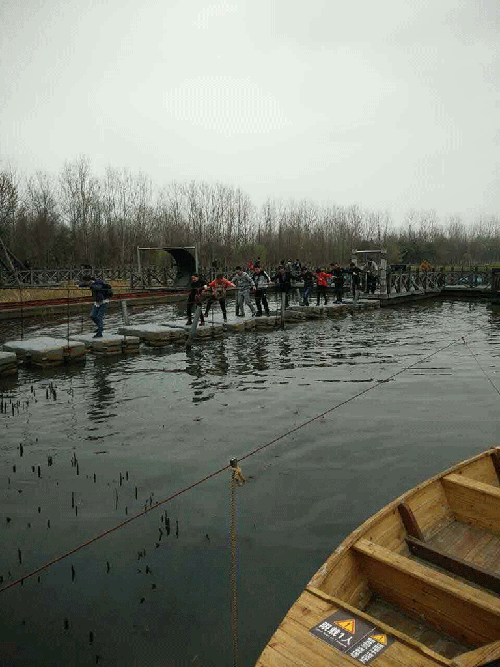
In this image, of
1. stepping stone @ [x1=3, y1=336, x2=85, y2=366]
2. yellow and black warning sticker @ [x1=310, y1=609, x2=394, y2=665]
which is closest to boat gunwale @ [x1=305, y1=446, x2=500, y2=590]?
yellow and black warning sticker @ [x1=310, y1=609, x2=394, y2=665]

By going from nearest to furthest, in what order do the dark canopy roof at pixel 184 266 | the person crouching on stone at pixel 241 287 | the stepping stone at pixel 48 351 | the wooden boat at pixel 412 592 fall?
the wooden boat at pixel 412 592 < the stepping stone at pixel 48 351 < the person crouching on stone at pixel 241 287 < the dark canopy roof at pixel 184 266

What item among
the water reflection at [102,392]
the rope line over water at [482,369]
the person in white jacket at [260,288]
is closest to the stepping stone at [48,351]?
the water reflection at [102,392]

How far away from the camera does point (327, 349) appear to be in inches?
611

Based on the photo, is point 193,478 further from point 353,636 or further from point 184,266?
point 184,266

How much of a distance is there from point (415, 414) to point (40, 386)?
7.90m

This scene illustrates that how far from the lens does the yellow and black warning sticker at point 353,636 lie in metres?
2.83

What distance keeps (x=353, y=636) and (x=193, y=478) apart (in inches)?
157

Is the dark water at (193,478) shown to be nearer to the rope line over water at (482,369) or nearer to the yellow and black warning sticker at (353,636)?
the rope line over water at (482,369)

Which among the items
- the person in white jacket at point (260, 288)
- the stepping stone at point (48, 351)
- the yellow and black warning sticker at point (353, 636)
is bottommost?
the yellow and black warning sticker at point (353, 636)

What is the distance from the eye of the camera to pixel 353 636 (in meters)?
2.94

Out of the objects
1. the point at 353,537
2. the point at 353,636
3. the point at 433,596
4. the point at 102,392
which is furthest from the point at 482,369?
the point at 353,636

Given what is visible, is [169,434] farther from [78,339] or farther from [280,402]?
[78,339]

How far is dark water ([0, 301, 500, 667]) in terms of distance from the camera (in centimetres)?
421

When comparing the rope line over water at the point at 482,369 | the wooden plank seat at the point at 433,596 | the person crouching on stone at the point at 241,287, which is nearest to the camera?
the wooden plank seat at the point at 433,596
